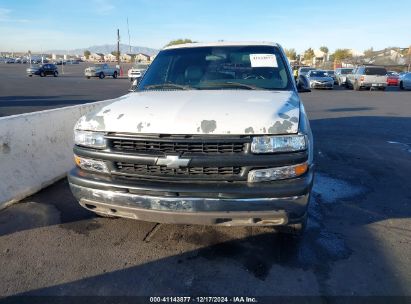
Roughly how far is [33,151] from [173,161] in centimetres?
284

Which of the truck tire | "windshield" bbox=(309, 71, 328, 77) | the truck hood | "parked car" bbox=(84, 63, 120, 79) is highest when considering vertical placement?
"parked car" bbox=(84, 63, 120, 79)

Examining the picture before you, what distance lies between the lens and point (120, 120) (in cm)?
301

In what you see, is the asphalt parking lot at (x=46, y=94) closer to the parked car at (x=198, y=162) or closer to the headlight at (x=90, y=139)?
the headlight at (x=90, y=139)

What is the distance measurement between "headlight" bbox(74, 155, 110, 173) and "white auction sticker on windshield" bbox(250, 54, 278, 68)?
7.25ft

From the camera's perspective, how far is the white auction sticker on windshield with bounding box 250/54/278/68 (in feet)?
14.0

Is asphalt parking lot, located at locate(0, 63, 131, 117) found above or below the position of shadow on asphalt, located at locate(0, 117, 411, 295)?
above

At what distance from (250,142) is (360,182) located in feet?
10.7

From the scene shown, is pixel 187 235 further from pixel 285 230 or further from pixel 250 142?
pixel 250 142

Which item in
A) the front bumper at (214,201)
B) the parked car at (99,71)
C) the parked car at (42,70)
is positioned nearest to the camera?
the front bumper at (214,201)

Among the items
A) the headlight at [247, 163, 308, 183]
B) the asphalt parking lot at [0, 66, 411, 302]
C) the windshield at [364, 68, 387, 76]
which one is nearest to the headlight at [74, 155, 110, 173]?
the asphalt parking lot at [0, 66, 411, 302]

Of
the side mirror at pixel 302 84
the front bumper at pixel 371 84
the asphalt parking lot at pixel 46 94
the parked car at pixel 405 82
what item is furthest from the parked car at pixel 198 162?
the parked car at pixel 405 82

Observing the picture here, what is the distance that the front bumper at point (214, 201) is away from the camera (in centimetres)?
277

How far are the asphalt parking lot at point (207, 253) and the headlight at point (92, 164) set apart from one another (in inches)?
31.6

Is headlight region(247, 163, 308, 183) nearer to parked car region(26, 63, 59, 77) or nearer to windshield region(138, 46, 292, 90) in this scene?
windshield region(138, 46, 292, 90)
